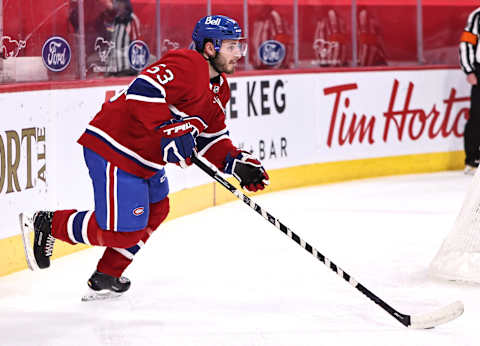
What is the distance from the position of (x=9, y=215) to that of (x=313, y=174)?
3171 mm

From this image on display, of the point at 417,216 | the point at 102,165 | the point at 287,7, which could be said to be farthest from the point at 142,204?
the point at 287,7

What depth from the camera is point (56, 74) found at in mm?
4457

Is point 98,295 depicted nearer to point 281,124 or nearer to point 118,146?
point 118,146

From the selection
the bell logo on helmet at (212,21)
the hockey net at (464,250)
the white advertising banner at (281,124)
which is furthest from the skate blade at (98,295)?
the hockey net at (464,250)

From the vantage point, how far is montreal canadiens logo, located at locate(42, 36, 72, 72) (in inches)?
172

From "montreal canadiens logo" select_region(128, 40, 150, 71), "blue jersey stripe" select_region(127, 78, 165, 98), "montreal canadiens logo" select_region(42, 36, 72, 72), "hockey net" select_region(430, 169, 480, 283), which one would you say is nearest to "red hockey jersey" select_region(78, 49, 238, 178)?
"blue jersey stripe" select_region(127, 78, 165, 98)

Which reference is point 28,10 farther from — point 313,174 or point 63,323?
point 313,174

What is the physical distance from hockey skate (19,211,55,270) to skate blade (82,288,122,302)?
192 mm

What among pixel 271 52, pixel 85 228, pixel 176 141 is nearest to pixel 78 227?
pixel 85 228

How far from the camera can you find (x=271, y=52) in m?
6.55

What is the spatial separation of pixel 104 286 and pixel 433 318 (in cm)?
113

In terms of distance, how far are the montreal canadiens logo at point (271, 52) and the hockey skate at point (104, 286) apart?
3.35 metres

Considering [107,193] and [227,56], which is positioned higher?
[227,56]

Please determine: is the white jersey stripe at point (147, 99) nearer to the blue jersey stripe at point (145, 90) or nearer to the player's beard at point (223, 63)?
the blue jersey stripe at point (145, 90)
